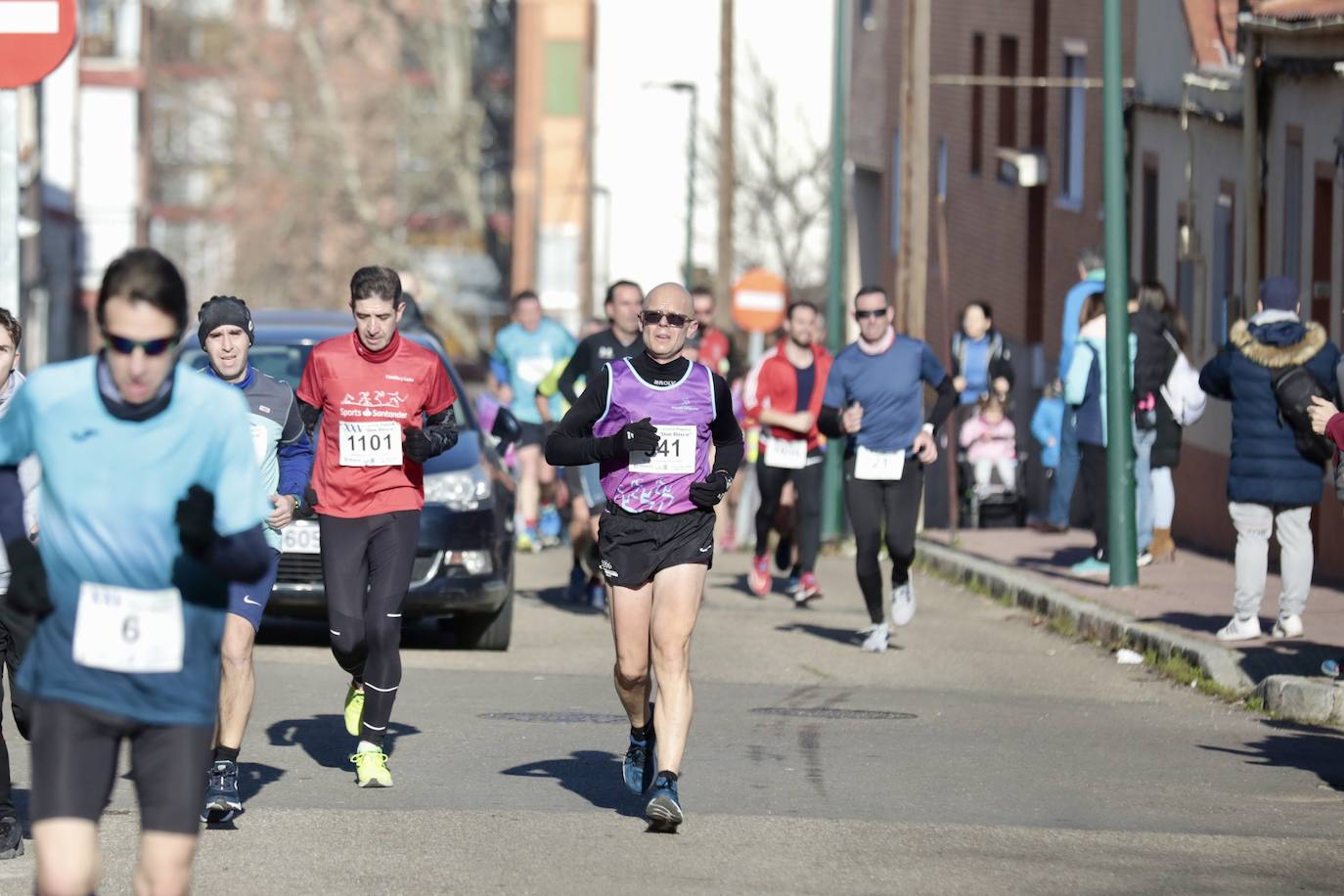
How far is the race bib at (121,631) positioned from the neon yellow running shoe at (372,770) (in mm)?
3742

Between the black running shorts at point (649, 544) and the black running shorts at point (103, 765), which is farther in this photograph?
the black running shorts at point (649, 544)

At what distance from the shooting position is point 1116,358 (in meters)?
16.5

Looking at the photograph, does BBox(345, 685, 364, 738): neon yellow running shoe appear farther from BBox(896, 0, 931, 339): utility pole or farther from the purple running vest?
BBox(896, 0, 931, 339): utility pole

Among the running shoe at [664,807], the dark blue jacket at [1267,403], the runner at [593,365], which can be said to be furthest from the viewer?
the runner at [593,365]

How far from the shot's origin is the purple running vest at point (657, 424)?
28.8ft

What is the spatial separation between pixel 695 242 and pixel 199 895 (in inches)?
2247

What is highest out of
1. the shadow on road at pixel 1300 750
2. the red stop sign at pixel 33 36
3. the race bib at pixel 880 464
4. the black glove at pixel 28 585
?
the red stop sign at pixel 33 36

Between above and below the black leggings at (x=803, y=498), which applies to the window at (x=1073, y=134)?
above

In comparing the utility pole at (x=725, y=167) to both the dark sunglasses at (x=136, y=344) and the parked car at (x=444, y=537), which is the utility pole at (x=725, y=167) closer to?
the parked car at (x=444, y=537)

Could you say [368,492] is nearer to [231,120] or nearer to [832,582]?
[832,582]

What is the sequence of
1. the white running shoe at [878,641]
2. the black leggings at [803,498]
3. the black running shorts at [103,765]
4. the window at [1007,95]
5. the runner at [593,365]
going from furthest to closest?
the window at [1007,95] → the black leggings at [803,498] → the runner at [593,365] → the white running shoe at [878,641] → the black running shorts at [103,765]

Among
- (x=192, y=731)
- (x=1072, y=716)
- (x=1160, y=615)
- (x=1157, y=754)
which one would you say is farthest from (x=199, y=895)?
(x=1160, y=615)

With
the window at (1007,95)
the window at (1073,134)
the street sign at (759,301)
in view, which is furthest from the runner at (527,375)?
the street sign at (759,301)

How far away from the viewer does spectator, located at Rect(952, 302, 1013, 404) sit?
2312 centimetres
